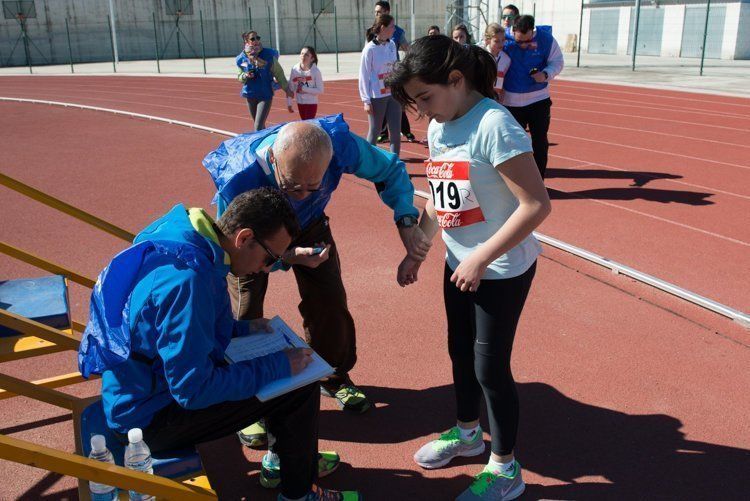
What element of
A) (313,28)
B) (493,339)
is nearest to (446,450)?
(493,339)

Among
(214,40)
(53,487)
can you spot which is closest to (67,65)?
(214,40)

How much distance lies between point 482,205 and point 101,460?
61.6 inches

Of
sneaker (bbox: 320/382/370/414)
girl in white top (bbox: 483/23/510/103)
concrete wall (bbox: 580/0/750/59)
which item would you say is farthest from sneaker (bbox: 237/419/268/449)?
concrete wall (bbox: 580/0/750/59)

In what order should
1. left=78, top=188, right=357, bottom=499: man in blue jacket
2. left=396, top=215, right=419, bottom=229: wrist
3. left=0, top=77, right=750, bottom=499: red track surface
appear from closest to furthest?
left=78, top=188, right=357, bottom=499: man in blue jacket < left=0, top=77, right=750, bottom=499: red track surface < left=396, top=215, right=419, bottom=229: wrist

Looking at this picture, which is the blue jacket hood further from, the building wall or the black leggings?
the building wall

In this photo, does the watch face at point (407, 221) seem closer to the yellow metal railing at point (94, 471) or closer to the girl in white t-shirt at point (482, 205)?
the girl in white t-shirt at point (482, 205)

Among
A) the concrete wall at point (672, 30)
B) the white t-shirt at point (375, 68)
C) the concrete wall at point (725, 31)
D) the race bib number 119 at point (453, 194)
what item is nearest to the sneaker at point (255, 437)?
the race bib number 119 at point (453, 194)

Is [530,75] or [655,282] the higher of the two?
[530,75]

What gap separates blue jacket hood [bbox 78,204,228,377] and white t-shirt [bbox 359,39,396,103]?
21.1ft

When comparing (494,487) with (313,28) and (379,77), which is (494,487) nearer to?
(379,77)

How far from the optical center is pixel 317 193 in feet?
10.3

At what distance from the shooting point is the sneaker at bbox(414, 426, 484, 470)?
10.1 feet

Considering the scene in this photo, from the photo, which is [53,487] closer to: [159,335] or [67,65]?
[159,335]

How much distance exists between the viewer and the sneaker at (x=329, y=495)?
8.64 feet
